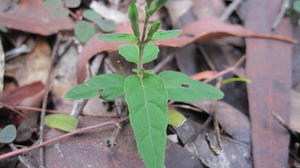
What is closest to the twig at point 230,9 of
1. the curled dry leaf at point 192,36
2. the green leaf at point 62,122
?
the curled dry leaf at point 192,36

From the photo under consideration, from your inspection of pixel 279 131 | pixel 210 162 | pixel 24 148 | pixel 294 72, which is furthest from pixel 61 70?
pixel 294 72

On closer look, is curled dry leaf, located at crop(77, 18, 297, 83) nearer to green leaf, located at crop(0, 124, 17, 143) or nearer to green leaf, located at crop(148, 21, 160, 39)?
green leaf, located at crop(0, 124, 17, 143)

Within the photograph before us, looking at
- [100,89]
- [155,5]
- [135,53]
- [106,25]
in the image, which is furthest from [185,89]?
[106,25]

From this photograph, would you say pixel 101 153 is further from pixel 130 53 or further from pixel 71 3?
pixel 71 3

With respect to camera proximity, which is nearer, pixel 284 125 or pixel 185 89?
pixel 185 89

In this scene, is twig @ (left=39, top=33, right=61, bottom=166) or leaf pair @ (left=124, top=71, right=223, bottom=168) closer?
leaf pair @ (left=124, top=71, right=223, bottom=168)

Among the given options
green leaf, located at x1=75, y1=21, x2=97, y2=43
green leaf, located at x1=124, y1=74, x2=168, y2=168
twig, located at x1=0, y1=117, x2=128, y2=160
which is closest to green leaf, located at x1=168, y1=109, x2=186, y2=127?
twig, located at x1=0, y1=117, x2=128, y2=160
